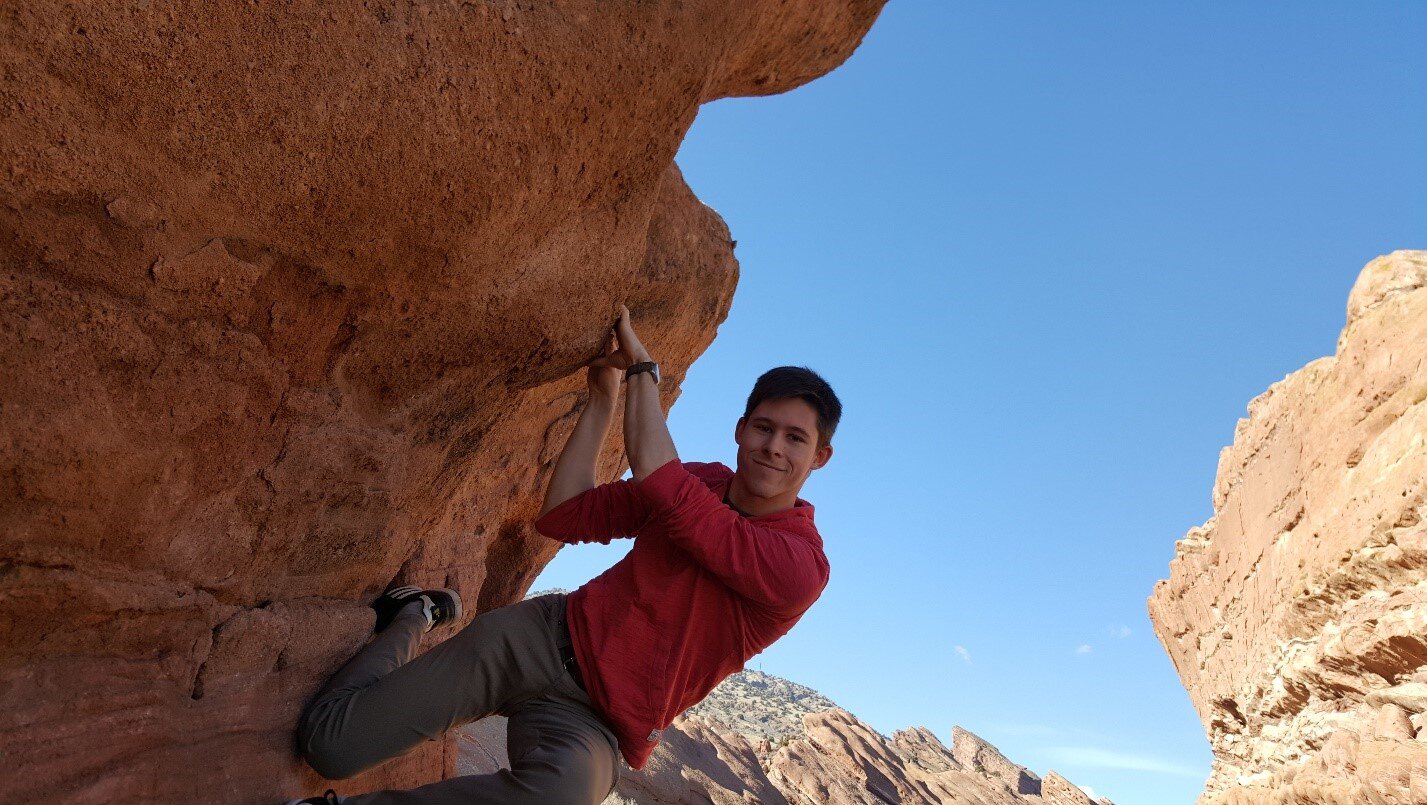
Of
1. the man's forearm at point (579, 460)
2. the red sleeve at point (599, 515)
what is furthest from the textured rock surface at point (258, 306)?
the red sleeve at point (599, 515)

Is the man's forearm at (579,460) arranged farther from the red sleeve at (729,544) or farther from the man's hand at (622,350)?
the red sleeve at (729,544)

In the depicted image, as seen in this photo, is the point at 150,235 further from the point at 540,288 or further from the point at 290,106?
the point at 540,288

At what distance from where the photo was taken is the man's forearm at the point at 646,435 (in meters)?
2.98

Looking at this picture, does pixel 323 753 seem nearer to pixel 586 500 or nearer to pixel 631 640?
pixel 631 640

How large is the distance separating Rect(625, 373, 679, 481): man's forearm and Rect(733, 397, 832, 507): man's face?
0.30 m

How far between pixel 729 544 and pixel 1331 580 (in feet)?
37.0

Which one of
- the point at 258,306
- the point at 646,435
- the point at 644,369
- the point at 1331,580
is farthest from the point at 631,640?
the point at 1331,580

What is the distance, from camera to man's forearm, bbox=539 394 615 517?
11.3 feet

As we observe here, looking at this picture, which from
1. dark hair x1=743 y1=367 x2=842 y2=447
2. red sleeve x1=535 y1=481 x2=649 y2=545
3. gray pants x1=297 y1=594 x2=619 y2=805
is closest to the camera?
gray pants x1=297 y1=594 x2=619 y2=805

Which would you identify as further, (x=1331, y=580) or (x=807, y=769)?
(x=807, y=769)

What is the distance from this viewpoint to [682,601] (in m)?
2.94

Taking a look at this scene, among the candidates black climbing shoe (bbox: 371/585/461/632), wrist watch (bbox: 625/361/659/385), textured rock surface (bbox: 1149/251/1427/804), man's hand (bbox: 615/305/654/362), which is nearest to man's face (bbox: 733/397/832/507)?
wrist watch (bbox: 625/361/659/385)

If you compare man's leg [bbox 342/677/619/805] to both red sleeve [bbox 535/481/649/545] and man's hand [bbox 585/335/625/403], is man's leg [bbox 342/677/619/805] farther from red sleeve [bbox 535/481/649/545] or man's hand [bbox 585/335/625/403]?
man's hand [bbox 585/335/625/403]

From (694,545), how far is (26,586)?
180cm
